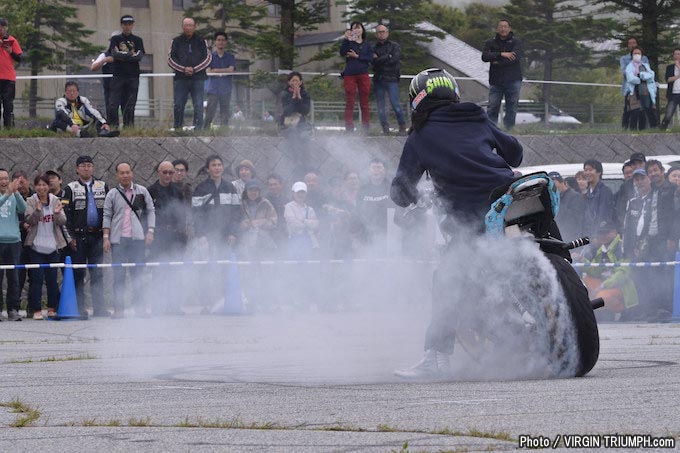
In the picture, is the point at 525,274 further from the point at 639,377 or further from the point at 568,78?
the point at 568,78

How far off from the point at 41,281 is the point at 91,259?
778mm

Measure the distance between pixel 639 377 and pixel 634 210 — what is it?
901 centimetres

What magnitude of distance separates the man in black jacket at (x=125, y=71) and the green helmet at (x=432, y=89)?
12.0 metres

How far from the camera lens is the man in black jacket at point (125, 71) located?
19406 millimetres

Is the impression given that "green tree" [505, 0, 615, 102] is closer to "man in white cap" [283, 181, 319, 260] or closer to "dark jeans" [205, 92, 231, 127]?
"dark jeans" [205, 92, 231, 127]

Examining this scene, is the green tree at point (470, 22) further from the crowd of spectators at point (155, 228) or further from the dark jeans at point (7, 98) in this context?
the crowd of spectators at point (155, 228)

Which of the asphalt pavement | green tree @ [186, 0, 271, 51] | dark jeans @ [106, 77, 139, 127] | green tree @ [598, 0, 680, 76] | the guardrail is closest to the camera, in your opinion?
the asphalt pavement

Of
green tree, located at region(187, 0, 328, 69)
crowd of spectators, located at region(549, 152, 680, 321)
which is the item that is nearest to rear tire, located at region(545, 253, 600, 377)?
crowd of spectators, located at region(549, 152, 680, 321)

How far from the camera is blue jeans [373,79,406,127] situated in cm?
2058

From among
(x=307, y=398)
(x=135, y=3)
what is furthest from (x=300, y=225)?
(x=135, y=3)

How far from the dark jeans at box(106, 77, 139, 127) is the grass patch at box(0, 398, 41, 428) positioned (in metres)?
13.0

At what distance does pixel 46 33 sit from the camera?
39406mm

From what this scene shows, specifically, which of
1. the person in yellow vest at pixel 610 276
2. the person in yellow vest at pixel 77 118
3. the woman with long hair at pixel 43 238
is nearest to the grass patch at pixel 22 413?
the woman with long hair at pixel 43 238

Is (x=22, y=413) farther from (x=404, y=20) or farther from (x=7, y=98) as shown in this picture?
(x=404, y=20)
